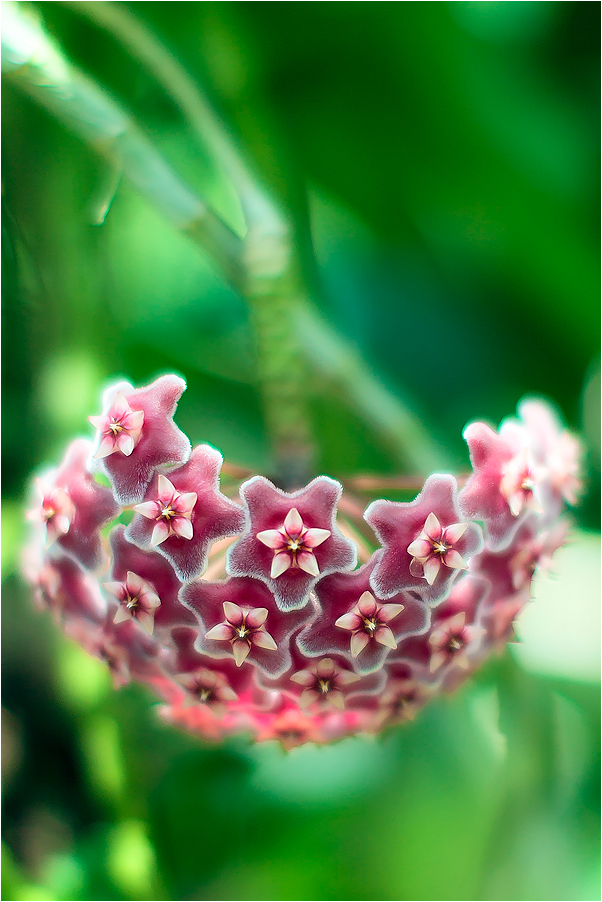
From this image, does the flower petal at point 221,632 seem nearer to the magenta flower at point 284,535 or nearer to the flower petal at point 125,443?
the magenta flower at point 284,535

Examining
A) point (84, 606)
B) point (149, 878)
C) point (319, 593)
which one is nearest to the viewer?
point (319, 593)

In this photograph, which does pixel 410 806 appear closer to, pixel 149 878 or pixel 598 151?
pixel 149 878

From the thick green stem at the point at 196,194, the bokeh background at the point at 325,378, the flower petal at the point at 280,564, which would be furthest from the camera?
the bokeh background at the point at 325,378

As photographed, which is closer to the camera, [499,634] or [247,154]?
[499,634]

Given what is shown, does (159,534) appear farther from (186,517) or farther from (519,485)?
(519,485)

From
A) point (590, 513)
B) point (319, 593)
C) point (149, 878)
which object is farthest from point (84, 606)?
point (590, 513)

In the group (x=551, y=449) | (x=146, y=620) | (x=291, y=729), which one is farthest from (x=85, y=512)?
(x=551, y=449)

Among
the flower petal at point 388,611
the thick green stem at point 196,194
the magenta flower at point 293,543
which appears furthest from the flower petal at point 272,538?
the thick green stem at point 196,194

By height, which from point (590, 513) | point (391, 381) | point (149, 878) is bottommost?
point (149, 878)
